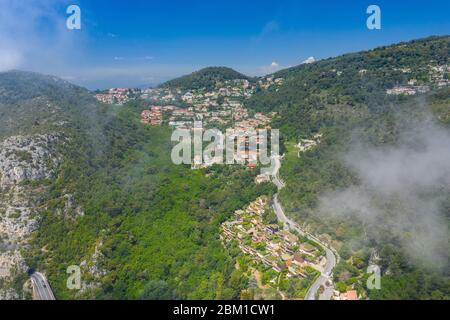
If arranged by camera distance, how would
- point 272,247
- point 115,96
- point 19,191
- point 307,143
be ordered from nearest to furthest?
point 272,247 < point 19,191 < point 307,143 < point 115,96

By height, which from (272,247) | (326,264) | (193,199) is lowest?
(326,264)

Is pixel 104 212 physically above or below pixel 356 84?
below

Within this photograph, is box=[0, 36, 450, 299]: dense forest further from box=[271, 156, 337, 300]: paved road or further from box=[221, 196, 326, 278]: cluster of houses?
box=[221, 196, 326, 278]: cluster of houses

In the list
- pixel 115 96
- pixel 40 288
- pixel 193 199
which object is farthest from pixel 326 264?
pixel 115 96

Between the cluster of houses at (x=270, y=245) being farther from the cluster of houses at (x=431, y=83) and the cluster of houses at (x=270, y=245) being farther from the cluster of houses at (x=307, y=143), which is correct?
the cluster of houses at (x=431, y=83)

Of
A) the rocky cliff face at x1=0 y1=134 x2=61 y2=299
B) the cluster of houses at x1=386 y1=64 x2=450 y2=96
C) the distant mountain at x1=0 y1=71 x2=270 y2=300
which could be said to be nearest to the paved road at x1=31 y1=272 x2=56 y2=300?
the distant mountain at x1=0 y1=71 x2=270 y2=300

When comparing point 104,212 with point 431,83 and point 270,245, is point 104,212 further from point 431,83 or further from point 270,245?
point 431,83

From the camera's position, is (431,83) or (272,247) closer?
(272,247)
